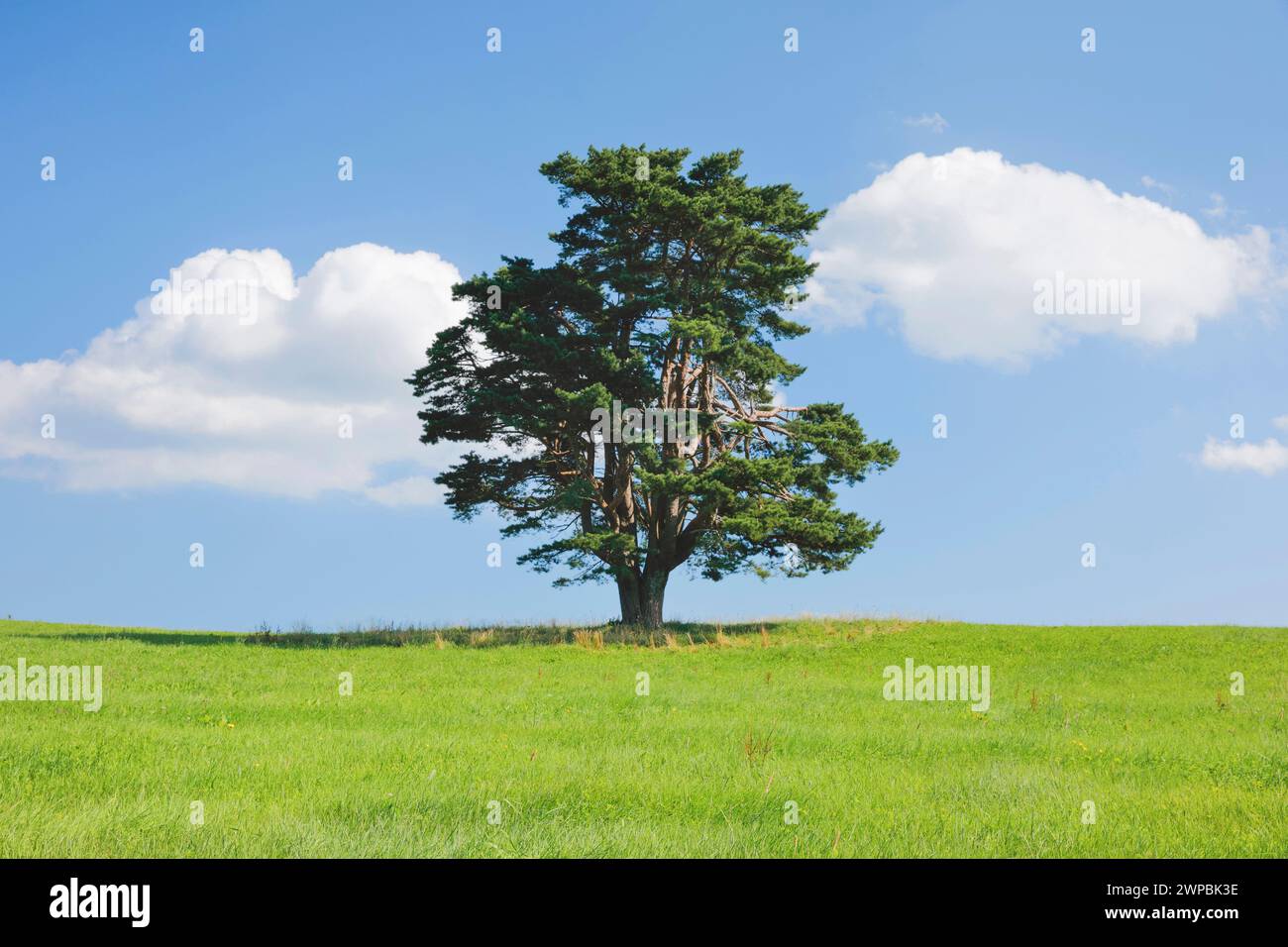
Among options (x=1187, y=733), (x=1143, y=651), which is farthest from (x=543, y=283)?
(x=1187, y=733)

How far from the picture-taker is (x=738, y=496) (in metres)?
31.5

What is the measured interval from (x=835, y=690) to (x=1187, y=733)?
639cm

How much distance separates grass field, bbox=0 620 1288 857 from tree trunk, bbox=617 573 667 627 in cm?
1149

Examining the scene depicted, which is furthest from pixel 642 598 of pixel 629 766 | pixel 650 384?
pixel 629 766

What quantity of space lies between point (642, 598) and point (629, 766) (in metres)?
24.4

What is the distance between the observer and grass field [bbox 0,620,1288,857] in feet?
21.9

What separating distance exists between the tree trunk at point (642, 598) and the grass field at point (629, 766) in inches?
452

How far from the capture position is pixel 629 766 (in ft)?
30.9
